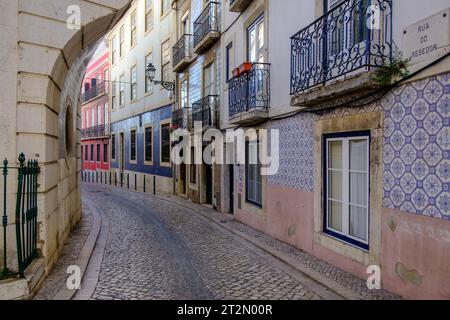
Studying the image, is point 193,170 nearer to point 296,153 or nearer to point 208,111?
point 208,111

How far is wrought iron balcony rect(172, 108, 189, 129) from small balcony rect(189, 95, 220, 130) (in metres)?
1.56

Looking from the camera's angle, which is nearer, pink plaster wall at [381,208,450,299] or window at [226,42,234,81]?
pink plaster wall at [381,208,450,299]

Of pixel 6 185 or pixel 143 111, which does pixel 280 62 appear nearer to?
pixel 6 185

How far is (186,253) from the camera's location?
707 cm

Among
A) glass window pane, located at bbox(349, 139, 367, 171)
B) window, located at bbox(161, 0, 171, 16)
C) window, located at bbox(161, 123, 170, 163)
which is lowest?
glass window pane, located at bbox(349, 139, 367, 171)

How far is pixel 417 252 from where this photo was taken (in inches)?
170

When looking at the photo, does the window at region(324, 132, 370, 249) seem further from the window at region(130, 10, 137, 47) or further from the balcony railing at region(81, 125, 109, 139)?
the balcony railing at region(81, 125, 109, 139)

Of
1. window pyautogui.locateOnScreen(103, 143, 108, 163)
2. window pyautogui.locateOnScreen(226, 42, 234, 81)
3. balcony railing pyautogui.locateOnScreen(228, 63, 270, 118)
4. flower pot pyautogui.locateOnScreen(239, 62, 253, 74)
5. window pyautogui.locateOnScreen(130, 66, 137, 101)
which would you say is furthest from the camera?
window pyautogui.locateOnScreen(103, 143, 108, 163)

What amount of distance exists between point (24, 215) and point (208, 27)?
9557 mm

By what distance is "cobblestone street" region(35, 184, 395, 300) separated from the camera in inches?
195

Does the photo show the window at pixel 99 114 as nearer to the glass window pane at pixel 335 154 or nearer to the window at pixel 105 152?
the window at pixel 105 152

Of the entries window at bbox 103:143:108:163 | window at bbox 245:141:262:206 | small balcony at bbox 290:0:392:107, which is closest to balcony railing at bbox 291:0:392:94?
A: small balcony at bbox 290:0:392:107

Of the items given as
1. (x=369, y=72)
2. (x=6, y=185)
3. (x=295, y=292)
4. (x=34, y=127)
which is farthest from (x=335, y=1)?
(x=6, y=185)

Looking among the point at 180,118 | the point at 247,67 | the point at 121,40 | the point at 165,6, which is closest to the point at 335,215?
the point at 247,67
